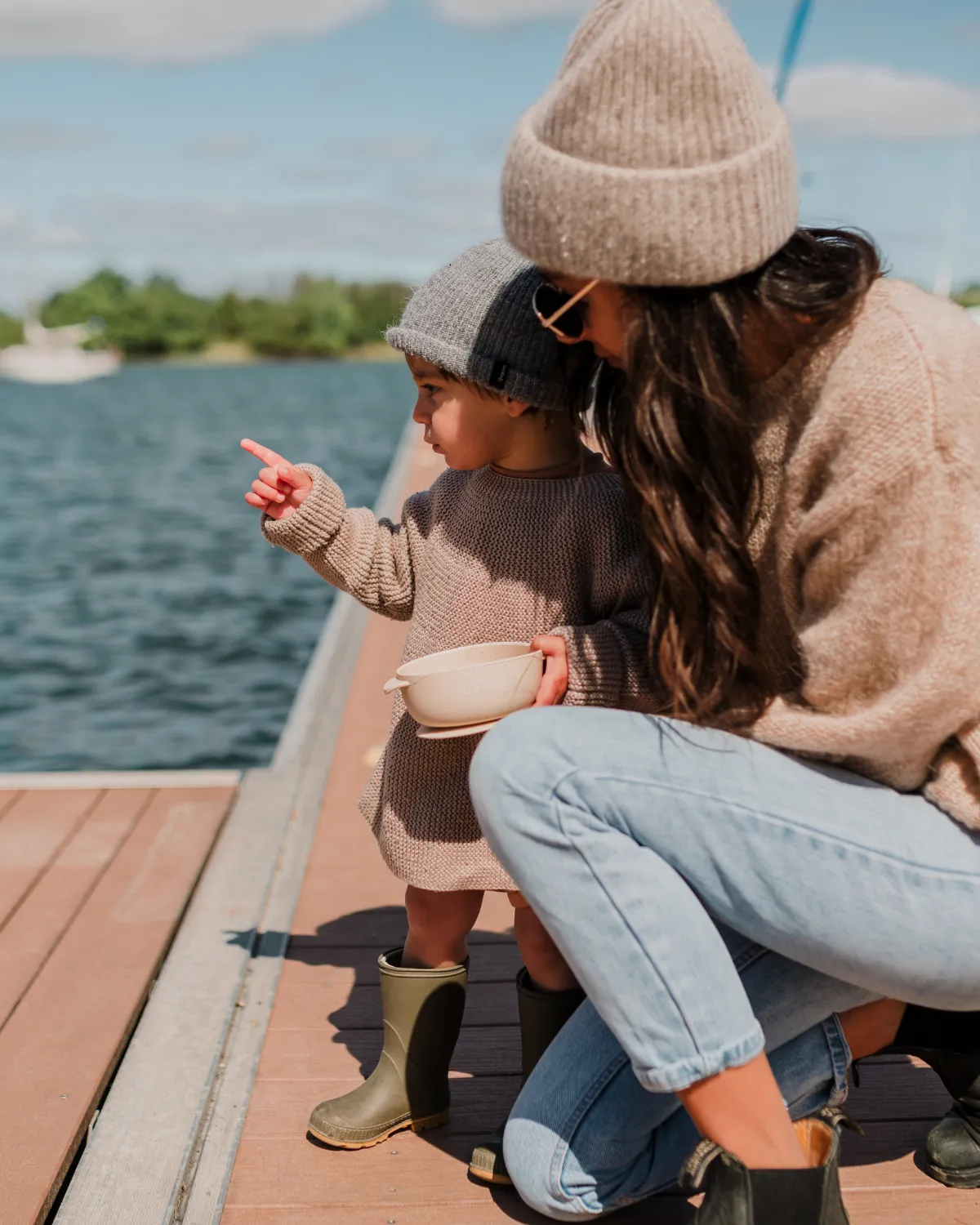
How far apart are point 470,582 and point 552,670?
237 millimetres

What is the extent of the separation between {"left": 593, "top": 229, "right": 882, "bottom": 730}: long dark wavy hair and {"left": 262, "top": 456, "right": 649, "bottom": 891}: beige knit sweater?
238 mm

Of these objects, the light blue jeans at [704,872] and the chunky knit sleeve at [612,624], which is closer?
the light blue jeans at [704,872]

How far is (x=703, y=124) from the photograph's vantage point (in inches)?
62.7

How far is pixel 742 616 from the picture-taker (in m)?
1.73

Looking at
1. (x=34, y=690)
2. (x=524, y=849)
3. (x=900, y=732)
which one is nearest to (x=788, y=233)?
(x=900, y=732)

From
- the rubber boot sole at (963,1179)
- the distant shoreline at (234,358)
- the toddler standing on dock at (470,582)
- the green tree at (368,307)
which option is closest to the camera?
the rubber boot sole at (963,1179)

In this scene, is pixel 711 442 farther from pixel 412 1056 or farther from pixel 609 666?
pixel 412 1056

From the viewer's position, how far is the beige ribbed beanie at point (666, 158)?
1590 mm

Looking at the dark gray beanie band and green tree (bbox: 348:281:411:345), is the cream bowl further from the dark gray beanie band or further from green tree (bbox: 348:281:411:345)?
green tree (bbox: 348:281:411:345)

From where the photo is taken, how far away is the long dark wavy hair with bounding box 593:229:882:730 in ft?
5.38

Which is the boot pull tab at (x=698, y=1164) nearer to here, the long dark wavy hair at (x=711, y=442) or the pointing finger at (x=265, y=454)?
the long dark wavy hair at (x=711, y=442)

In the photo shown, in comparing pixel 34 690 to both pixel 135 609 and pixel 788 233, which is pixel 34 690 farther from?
pixel 788 233

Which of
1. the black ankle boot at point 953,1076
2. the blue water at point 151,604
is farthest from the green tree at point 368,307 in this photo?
the black ankle boot at point 953,1076

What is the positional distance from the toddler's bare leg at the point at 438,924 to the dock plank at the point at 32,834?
1114mm
